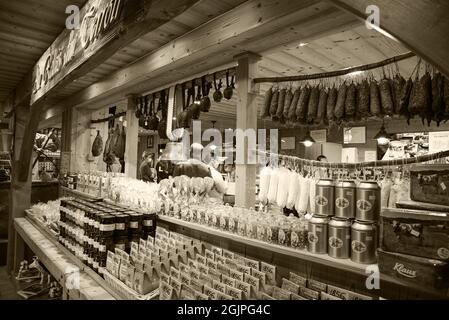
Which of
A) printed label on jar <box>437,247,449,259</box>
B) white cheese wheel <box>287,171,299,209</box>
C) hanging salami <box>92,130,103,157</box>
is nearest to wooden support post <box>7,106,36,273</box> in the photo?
hanging salami <box>92,130,103,157</box>

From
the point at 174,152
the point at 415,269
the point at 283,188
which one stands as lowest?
the point at 415,269

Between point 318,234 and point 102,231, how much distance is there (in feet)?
Answer: 6.23

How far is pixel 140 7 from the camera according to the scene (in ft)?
5.87

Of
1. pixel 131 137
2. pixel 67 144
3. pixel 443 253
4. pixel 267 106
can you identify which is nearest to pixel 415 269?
pixel 443 253

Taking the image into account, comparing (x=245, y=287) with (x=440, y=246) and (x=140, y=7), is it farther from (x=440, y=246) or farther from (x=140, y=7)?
(x=140, y=7)

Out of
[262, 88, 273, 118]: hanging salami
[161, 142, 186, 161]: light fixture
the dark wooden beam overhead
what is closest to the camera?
the dark wooden beam overhead

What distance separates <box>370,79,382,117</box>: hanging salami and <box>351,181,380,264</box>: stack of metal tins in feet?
2.72

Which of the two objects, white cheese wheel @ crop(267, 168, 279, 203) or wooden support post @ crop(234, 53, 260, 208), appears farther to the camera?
wooden support post @ crop(234, 53, 260, 208)

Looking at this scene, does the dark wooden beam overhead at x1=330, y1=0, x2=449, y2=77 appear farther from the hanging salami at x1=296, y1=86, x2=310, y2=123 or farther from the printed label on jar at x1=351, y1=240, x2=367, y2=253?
the hanging salami at x1=296, y1=86, x2=310, y2=123

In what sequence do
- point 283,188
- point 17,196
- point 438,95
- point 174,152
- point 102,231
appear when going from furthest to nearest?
point 17,196 < point 174,152 < point 283,188 < point 102,231 < point 438,95

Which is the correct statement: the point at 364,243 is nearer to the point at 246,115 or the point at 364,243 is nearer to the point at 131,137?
the point at 246,115

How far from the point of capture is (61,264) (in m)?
3.12

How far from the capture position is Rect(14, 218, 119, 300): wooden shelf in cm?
241
